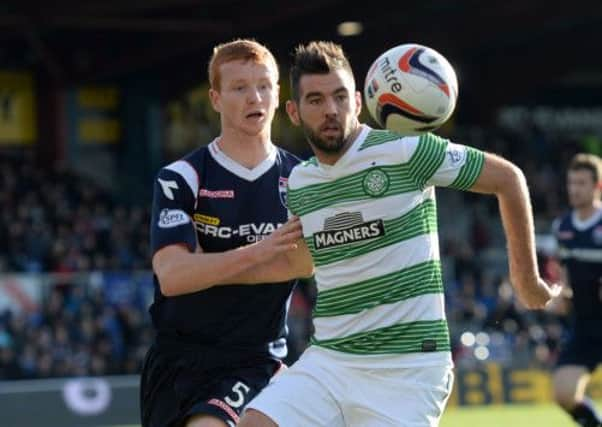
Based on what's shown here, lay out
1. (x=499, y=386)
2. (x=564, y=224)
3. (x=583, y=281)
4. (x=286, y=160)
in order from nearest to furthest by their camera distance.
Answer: (x=286, y=160)
(x=583, y=281)
(x=564, y=224)
(x=499, y=386)

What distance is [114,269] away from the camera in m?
22.2

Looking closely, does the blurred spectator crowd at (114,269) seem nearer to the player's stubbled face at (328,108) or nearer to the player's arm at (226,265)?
the player's arm at (226,265)

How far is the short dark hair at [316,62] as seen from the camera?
5316 mm

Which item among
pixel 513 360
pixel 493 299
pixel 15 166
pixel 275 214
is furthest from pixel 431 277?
Result: pixel 15 166

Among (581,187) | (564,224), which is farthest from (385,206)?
(564,224)

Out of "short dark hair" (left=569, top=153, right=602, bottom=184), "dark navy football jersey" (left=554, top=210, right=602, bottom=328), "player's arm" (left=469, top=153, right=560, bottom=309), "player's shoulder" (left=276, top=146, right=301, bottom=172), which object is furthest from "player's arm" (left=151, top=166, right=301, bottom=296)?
"dark navy football jersey" (left=554, top=210, right=602, bottom=328)

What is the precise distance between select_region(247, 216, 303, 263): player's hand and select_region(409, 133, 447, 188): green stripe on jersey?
0.52m

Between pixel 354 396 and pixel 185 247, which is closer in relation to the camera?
pixel 354 396

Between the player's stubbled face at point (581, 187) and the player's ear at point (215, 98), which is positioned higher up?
the player's ear at point (215, 98)

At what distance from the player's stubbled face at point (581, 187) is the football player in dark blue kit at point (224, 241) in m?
5.50

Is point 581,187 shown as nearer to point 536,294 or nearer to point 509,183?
point 536,294

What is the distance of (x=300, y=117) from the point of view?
5.36 metres

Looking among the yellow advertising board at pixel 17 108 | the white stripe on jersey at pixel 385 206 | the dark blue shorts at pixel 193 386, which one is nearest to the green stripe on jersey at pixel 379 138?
the white stripe on jersey at pixel 385 206

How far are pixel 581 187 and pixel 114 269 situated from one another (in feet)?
39.9
